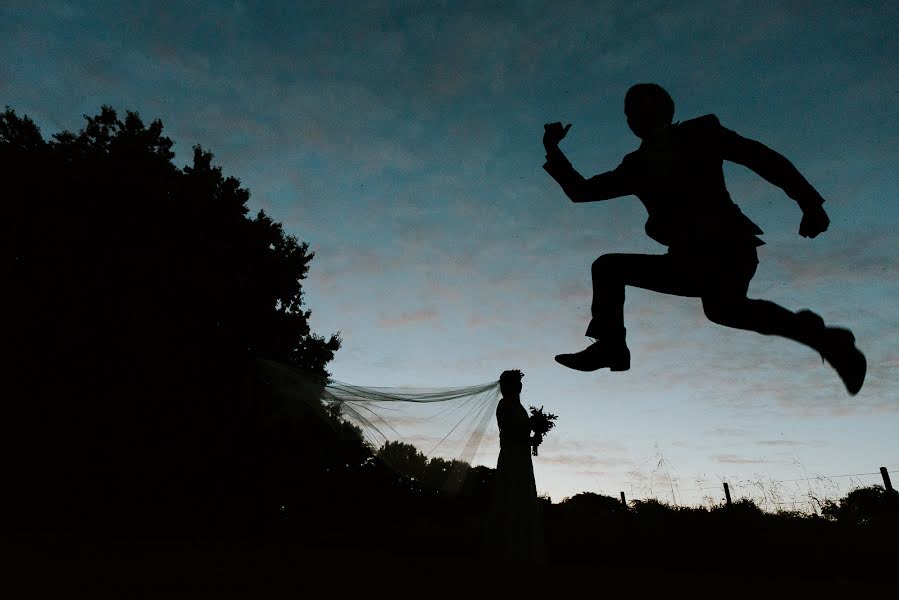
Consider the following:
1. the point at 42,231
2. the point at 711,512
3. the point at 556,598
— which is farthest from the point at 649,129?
the point at 42,231

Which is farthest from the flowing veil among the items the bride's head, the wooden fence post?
the wooden fence post

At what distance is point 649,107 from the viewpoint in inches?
126

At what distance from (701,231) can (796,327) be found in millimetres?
744

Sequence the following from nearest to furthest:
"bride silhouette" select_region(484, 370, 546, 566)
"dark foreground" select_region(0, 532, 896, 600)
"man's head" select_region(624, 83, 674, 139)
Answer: "man's head" select_region(624, 83, 674, 139) → "dark foreground" select_region(0, 532, 896, 600) → "bride silhouette" select_region(484, 370, 546, 566)

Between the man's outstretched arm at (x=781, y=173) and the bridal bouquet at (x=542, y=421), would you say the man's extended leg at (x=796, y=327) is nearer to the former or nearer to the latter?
the man's outstretched arm at (x=781, y=173)

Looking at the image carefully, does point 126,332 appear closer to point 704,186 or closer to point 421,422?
point 421,422

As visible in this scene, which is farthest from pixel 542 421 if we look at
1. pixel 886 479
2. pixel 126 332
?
pixel 126 332

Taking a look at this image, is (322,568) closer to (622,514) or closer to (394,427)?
(394,427)

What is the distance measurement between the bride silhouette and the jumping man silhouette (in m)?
5.44

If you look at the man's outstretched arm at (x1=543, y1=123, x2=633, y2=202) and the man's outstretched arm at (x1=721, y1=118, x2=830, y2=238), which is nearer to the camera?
the man's outstretched arm at (x1=721, y1=118, x2=830, y2=238)

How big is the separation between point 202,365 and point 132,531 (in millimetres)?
4971

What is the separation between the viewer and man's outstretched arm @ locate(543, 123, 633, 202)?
138 inches

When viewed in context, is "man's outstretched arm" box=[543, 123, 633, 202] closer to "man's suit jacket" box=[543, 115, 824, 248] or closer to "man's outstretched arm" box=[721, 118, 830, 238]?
"man's suit jacket" box=[543, 115, 824, 248]

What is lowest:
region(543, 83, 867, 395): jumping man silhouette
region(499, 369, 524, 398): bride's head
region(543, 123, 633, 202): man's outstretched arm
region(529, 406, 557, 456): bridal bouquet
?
region(543, 83, 867, 395): jumping man silhouette
